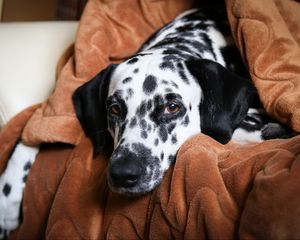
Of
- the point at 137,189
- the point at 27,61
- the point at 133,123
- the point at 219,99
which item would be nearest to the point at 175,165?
the point at 137,189

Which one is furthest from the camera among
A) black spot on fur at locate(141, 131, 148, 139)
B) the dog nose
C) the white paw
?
the white paw

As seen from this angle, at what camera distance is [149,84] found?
1.26 m

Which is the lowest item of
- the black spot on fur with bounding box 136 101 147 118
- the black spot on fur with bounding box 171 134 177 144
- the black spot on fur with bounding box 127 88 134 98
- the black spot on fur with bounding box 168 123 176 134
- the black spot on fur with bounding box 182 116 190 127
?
the black spot on fur with bounding box 171 134 177 144

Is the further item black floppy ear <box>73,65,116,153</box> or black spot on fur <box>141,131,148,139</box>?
black floppy ear <box>73,65,116,153</box>

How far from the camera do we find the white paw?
4.60 ft

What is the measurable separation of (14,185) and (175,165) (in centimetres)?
63

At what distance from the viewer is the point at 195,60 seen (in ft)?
4.40

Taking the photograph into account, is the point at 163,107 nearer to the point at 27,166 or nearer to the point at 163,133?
the point at 163,133

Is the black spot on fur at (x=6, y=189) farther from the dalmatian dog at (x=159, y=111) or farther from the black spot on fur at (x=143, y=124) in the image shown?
the black spot on fur at (x=143, y=124)

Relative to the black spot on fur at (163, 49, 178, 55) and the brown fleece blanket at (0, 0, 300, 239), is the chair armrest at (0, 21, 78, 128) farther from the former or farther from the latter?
the black spot on fur at (163, 49, 178, 55)

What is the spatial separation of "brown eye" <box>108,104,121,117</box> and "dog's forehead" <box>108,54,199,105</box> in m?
0.04

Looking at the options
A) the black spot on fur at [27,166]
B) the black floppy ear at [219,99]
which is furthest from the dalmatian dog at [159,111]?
the black spot on fur at [27,166]

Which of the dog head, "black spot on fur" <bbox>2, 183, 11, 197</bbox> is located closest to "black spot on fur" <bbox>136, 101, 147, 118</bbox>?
the dog head

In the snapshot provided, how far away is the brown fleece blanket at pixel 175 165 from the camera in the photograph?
827 millimetres
